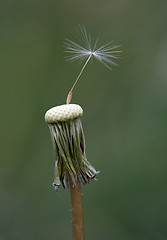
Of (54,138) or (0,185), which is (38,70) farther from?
(54,138)

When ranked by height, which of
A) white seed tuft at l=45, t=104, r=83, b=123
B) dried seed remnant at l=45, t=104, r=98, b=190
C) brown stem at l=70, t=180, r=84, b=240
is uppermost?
white seed tuft at l=45, t=104, r=83, b=123

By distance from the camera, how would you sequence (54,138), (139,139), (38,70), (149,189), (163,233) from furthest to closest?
(38,70), (139,139), (149,189), (163,233), (54,138)

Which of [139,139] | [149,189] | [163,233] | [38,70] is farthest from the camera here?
[38,70]

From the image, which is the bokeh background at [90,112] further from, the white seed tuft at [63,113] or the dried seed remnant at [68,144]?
the white seed tuft at [63,113]

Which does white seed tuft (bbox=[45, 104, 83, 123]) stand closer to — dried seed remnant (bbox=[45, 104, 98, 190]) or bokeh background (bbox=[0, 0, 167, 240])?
dried seed remnant (bbox=[45, 104, 98, 190])

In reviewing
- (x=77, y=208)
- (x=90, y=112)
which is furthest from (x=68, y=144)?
(x=90, y=112)

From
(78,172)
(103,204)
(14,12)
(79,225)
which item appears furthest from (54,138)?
(14,12)

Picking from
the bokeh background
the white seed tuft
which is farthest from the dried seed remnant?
the bokeh background

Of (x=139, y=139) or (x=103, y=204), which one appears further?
(x=139, y=139)

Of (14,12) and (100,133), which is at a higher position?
(14,12)
